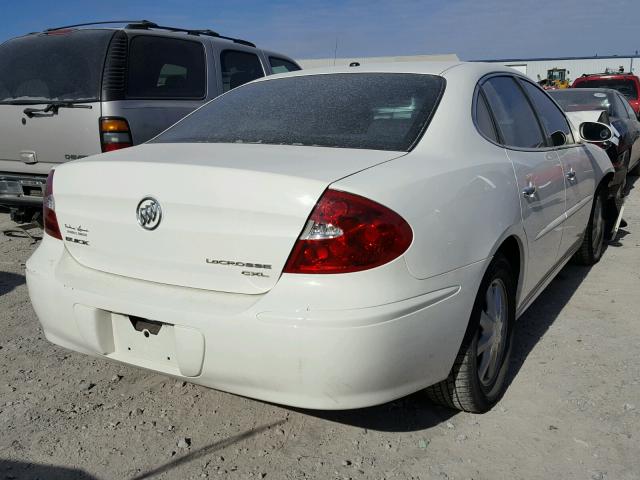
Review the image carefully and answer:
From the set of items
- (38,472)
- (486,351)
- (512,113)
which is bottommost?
(38,472)

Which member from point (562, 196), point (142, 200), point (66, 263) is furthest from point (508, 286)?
point (66, 263)

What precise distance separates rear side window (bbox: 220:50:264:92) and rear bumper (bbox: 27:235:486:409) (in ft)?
13.7

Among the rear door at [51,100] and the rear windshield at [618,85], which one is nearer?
the rear door at [51,100]

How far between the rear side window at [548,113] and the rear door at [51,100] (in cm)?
313

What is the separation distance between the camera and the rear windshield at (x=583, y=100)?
8148 mm

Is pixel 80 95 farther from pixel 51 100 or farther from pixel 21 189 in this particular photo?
pixel 21 189

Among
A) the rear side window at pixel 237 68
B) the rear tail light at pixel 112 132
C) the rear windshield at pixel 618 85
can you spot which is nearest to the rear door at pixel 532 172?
the rear tail light at pixel 112 132

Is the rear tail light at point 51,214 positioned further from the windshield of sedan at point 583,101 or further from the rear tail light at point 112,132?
the windshield of sedan at point 583,101

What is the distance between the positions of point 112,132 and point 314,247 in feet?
10.6

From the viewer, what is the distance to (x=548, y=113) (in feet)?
12.7

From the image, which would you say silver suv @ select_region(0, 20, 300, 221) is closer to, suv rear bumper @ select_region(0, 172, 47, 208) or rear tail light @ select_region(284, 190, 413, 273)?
suv rear bumper @ select_region(0, 172, 47, 208)

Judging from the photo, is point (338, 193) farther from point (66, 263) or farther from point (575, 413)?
point (575, 413)

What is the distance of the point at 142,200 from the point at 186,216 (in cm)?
21

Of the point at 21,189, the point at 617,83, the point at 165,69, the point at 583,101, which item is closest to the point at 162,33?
the point at 165,69
